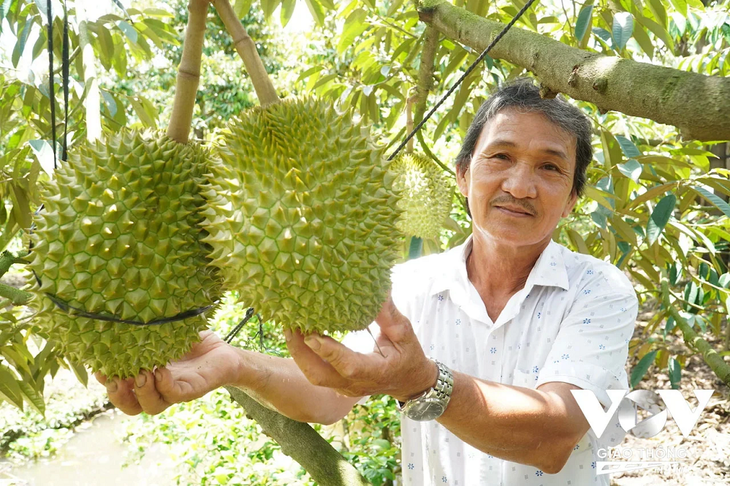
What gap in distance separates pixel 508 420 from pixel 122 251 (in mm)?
782

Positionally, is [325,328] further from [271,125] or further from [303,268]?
[271,125]

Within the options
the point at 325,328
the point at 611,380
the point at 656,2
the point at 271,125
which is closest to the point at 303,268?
the point at 325,328

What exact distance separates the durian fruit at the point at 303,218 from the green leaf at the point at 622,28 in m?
0.77

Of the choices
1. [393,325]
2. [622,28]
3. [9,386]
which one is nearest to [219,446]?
[9,386]

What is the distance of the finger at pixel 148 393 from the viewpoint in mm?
1004

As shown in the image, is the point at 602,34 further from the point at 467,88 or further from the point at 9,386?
the point at 9,386

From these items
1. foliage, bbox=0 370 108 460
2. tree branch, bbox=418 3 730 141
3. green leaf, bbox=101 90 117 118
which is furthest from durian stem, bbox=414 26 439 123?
foliage, bbox=0 370 108 460

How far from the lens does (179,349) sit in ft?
3.30

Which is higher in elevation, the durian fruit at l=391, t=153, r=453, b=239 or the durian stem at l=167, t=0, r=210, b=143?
the durian fruit at l=391, t=153, r=453, b=239

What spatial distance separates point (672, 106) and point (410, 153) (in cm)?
148

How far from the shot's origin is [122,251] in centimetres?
89

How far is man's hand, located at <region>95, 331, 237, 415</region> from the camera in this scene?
1.03 metres

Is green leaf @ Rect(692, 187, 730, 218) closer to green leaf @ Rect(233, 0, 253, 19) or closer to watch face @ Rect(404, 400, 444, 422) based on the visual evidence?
watch face @ Rect(404, 400, 444, 422)

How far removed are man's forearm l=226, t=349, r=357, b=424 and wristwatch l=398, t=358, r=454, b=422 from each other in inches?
16.1
